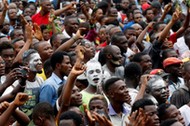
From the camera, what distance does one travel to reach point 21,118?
28.1 feet

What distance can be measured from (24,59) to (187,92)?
2.13m

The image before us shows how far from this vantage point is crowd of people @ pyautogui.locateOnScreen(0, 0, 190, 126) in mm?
8570

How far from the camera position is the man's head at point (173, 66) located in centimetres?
1130

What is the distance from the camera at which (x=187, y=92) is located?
33.3ft

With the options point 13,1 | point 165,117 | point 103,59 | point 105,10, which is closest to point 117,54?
point 103,59

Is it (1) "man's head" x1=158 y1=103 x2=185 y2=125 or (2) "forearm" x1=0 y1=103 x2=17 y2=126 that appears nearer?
(2) "forearm" x1=0 y1=103 x2=17 y2=126

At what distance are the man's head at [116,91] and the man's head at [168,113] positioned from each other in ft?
1.80

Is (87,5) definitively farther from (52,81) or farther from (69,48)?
(52,81)

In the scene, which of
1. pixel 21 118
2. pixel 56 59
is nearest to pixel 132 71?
pixel 56 59

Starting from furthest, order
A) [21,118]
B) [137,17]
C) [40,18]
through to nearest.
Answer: [137,17] → [40,18] → [21,118]

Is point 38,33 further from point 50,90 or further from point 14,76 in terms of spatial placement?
point 14,76

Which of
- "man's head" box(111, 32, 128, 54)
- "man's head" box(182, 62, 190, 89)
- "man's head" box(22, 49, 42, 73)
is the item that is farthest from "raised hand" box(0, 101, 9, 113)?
"man's head" box(111, 32, 128, 54)

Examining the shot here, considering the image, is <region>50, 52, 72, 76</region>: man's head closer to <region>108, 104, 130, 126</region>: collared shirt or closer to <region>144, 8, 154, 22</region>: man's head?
<region>108, 104, 130, 126</region>: collared shirt

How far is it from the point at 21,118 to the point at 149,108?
4.60ft
